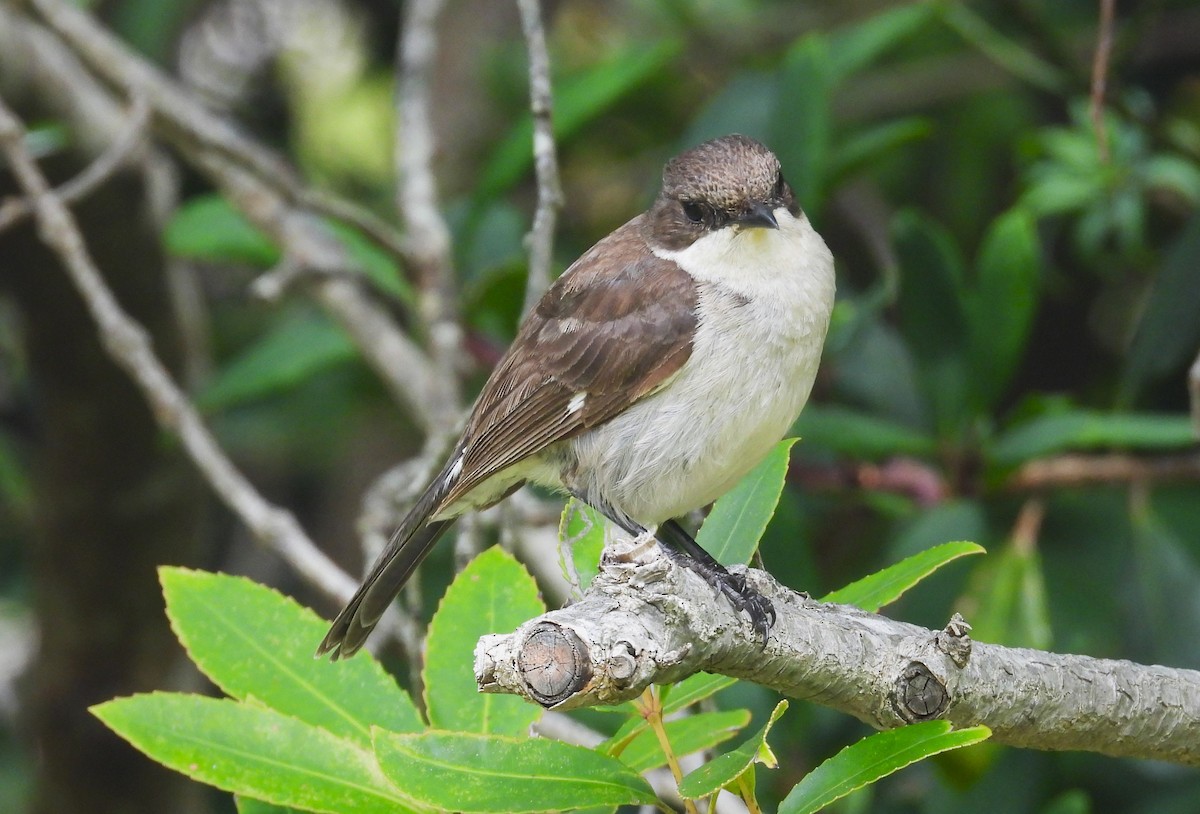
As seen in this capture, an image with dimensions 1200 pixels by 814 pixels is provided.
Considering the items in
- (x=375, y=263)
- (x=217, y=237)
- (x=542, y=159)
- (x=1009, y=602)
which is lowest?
(x=1009, y=602)

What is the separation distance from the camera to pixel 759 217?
3281 millimetres

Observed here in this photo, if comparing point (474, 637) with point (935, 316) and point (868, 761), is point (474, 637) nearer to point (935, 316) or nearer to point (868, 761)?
point (868, 761)

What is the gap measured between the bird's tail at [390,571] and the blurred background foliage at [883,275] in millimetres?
918

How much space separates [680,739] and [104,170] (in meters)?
2.63

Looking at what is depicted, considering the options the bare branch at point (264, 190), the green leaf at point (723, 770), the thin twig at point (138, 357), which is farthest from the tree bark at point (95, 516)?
the green leaf at point (723, 770)

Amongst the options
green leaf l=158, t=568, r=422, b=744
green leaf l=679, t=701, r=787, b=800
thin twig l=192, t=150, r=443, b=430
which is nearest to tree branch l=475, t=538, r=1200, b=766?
green leaf l=679, t=701, r=787, b=800

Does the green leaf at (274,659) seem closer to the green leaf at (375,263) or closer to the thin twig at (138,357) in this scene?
the thin twig at (138,357)

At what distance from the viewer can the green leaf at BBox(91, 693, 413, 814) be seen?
2244mm

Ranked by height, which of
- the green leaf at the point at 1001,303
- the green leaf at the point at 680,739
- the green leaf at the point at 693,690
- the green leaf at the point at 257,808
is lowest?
the green leaf at the point at 680,739

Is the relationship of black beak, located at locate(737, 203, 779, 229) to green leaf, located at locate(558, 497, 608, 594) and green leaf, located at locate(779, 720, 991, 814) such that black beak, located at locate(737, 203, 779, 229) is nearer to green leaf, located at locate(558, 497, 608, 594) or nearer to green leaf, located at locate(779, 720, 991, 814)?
green leaf, located at locate(558, 497, 608, 594)

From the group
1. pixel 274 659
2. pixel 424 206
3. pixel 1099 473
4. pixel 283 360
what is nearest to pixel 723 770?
pixel 274 659

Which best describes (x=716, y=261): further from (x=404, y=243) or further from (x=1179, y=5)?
(x=1179, y=5)

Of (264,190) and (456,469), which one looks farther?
(264,190)

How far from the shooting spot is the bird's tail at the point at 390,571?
10.2 ft
